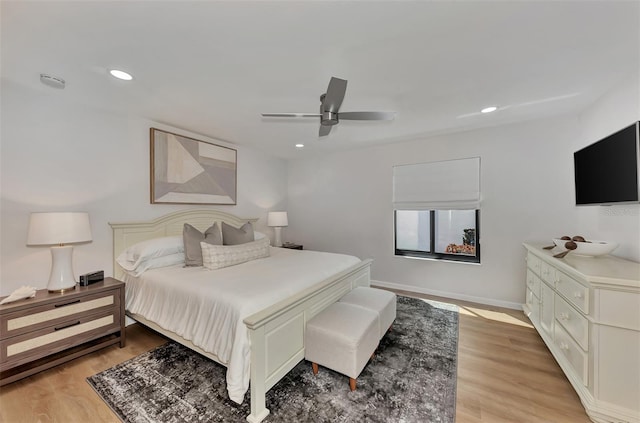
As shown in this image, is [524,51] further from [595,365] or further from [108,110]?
[108,110]

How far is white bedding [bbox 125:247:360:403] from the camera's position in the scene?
159 centimetres

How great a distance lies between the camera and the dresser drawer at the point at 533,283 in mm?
2508

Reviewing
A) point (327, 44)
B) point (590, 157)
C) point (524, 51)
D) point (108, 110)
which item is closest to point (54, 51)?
point (108, 110)

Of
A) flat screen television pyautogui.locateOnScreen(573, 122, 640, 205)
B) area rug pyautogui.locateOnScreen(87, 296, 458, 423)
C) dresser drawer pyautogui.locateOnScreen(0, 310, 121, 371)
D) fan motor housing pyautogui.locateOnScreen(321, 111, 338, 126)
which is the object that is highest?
fan motor housing pyautogui.locateOnScreen(321, 111, 338, 126)

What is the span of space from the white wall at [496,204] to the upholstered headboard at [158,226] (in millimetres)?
2147

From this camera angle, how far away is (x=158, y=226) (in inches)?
118

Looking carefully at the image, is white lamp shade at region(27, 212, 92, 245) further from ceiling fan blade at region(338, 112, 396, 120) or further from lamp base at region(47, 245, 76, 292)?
ceiling fan blade at region(338, 112, 396, 120)

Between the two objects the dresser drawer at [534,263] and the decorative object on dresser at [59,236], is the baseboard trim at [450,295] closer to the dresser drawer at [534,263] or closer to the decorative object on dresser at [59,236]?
the dresser drawer at [534,263]

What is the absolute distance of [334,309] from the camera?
2146 millimetres

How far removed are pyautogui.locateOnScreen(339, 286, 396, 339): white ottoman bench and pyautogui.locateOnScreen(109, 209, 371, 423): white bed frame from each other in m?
0.17

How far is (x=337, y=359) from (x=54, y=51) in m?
2.94

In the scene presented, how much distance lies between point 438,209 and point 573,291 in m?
2.05

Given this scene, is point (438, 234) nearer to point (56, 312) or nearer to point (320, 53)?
point (320, 53)

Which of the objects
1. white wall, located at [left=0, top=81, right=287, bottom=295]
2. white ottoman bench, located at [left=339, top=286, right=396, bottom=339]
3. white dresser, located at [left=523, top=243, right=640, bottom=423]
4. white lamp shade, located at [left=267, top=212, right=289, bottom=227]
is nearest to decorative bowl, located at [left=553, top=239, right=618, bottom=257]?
white dresser, located at [left=523, top=243, right=640, bottom=423]
